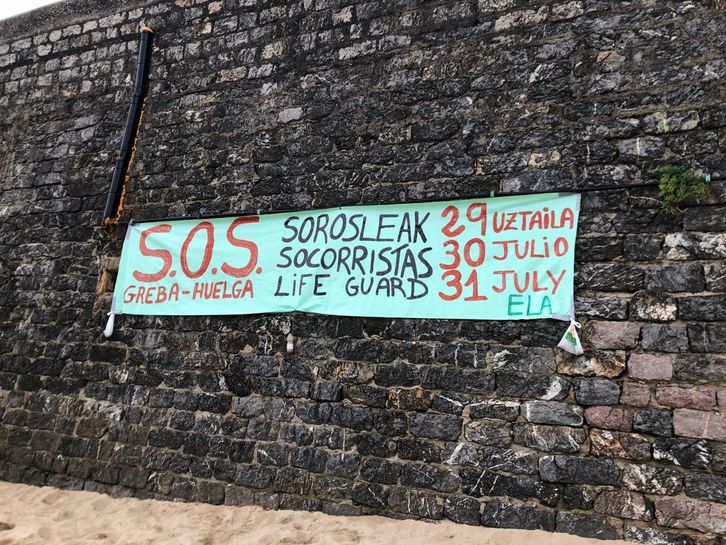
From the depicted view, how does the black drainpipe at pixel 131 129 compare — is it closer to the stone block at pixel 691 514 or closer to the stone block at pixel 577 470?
the stone block at pixel 577 470

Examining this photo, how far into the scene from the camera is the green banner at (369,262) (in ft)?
11.2

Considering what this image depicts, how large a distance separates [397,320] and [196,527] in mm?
1833

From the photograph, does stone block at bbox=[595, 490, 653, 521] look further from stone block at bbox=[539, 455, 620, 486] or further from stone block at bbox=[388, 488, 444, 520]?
stone block at bbox=[388, 488, 444, 520]

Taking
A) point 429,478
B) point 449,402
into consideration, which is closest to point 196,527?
point 429,478

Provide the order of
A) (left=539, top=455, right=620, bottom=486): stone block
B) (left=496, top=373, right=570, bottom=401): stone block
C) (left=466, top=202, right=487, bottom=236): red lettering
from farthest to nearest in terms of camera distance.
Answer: (left=466, top=202, right=487, bottom=236): red lettering < (left=496, top=373, right=570, bottom=401): stone block < (left=539, top=455, right=620, bottom=486): stone block

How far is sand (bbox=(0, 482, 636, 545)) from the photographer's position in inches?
122

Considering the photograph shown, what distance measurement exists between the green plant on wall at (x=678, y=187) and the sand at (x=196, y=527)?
1.86 meters

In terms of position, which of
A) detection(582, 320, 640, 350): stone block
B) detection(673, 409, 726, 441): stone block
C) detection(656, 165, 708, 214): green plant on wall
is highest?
detection(656, 165, 708, 214): green plant on wall

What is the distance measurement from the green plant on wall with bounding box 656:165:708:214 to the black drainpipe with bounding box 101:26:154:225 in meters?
4.17

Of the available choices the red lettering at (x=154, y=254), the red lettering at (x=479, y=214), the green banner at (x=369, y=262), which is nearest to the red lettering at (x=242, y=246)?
the green banner at (x=369, y=262)

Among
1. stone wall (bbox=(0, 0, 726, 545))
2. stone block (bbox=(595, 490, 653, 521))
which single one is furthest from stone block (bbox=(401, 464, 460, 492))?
stone block (bbox=(595, 490, 653, 521))

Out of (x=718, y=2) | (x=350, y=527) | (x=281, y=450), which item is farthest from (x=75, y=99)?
(x=718, y=2)

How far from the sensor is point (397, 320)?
3.65 m

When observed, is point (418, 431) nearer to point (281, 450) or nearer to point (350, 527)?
point (350, 527)
